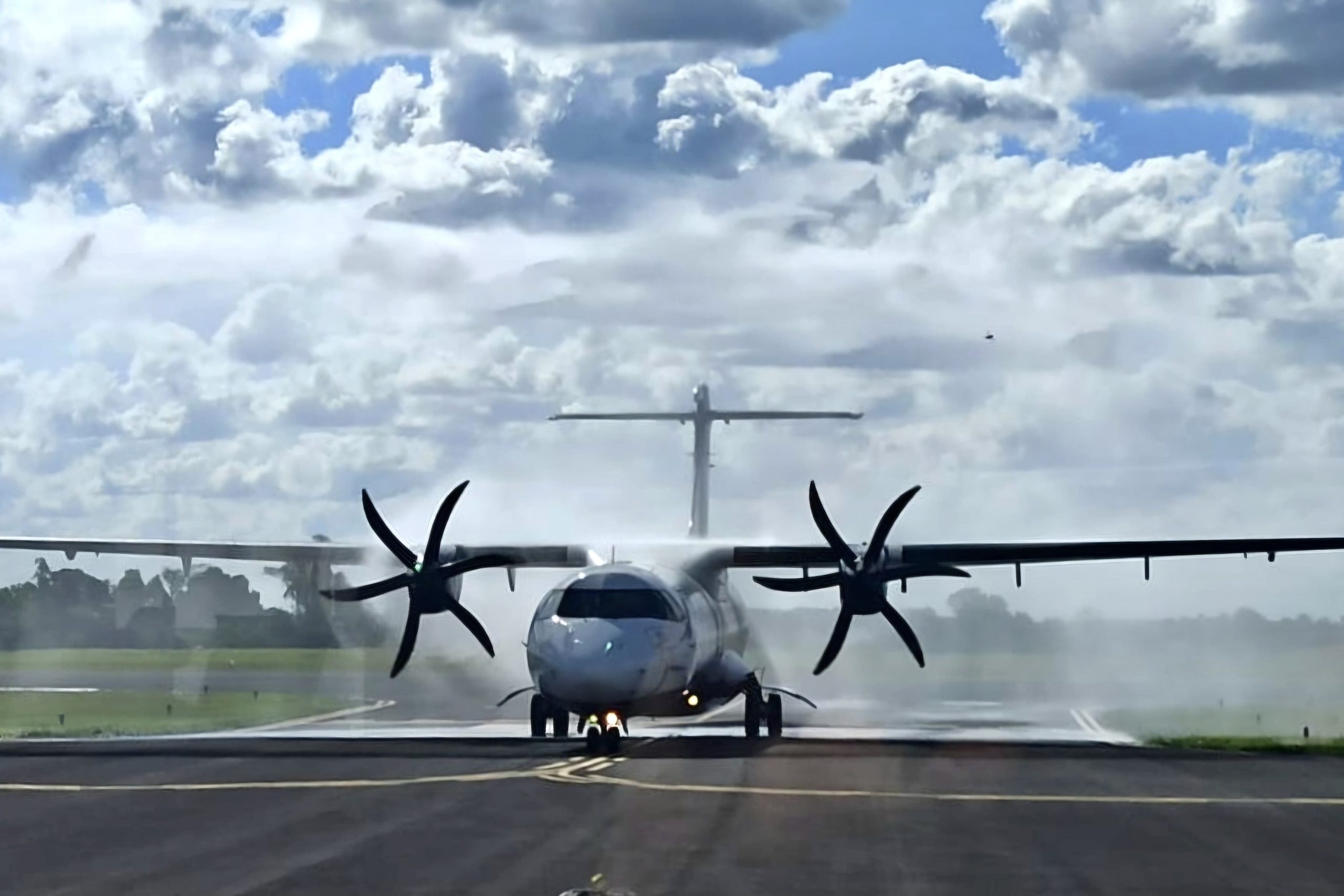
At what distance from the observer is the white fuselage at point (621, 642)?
1320 inches

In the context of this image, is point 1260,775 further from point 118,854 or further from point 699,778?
point 118,854

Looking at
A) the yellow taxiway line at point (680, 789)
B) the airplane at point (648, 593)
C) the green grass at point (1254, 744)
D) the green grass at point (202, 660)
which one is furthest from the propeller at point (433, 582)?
the green grass at point (202, 660)

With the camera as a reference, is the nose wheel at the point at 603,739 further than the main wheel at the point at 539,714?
No

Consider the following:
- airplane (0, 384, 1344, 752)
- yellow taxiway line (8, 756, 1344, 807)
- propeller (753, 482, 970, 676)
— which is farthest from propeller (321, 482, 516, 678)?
yellow taxiway line (8, 756, 1344, 807)

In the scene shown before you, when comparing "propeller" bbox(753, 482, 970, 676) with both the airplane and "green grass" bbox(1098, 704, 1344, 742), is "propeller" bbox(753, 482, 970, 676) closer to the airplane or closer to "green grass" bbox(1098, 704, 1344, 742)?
the airplane

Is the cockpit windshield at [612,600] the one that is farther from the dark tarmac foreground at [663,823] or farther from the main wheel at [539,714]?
the main wheel at [539,714]

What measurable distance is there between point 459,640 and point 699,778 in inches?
1081

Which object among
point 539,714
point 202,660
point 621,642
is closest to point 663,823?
point 621,642

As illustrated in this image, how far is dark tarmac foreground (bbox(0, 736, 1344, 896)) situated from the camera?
1653cm

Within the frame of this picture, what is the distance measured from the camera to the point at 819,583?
36.6 m

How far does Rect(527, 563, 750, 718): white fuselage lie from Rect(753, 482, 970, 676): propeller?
184cm

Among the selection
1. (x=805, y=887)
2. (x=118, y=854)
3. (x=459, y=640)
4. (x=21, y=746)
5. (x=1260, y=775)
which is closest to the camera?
(x=805, y=887)

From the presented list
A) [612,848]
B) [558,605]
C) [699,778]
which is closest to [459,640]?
[558,605]

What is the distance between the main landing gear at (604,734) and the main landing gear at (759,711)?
6.66 m
